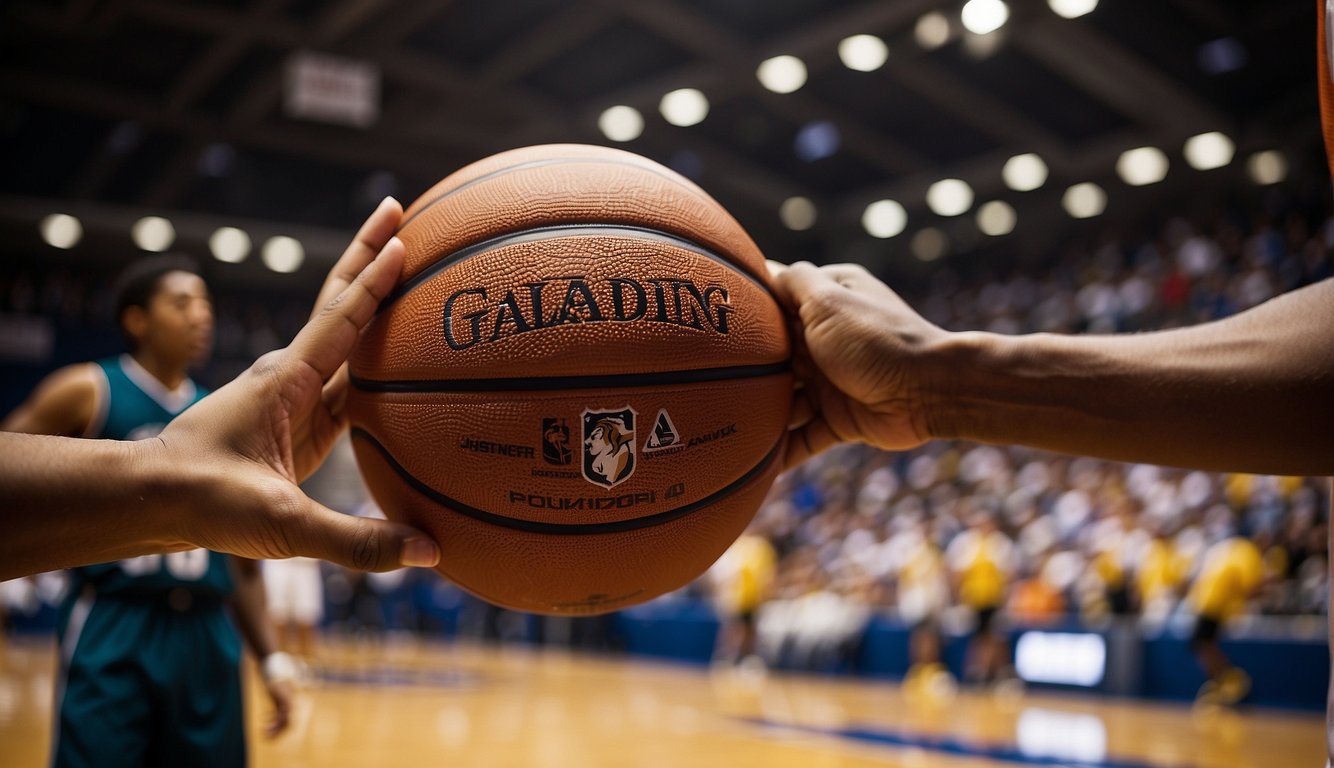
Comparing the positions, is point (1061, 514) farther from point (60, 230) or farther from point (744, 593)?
point (60, 230)

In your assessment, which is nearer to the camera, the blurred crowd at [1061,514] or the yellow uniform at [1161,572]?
the yellow uniform at [1161,572]

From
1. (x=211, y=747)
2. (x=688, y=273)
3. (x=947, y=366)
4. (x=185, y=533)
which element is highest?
(x=688, y=273)

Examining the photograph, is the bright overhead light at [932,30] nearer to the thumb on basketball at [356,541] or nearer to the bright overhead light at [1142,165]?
the bright overhead light at [1142,165]

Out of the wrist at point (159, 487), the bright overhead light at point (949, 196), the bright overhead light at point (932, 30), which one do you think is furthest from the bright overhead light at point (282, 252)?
the wrist at point (159, 487)

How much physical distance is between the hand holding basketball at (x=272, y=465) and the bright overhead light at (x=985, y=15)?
884 cm

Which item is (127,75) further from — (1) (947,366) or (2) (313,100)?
(1) (947,366)

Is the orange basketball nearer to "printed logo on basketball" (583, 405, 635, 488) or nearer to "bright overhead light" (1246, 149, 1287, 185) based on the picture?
"printed logo on basketball" (583, 405, 635, 488)

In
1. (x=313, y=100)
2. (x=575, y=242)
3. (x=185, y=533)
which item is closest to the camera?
(x=185, y=533)

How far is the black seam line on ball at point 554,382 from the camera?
4.48 feet

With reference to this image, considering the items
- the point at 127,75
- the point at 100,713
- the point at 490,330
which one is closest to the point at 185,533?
the point at 490,330

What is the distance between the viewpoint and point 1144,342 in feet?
4.33

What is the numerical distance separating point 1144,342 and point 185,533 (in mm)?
1129

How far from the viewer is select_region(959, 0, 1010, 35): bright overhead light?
9.13 meters

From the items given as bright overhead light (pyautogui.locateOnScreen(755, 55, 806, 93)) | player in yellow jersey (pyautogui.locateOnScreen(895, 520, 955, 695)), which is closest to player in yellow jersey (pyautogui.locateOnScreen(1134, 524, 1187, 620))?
player in yellow jersey (pyautogui.locateOnScreen(895, 520, 955, 695))
